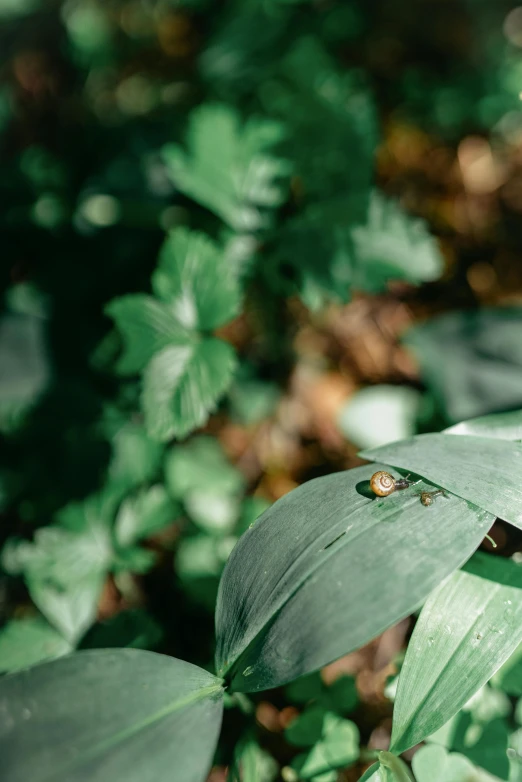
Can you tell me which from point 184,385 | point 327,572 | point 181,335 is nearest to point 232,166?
point 181,335

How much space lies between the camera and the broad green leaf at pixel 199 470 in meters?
1.20

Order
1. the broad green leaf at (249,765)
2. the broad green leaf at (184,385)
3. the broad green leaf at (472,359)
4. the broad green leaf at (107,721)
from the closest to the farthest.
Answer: the broad green leaf at (107,721) < the broad green leaf at (249,765) < the broad green leaf at (184,385) < the broad green leaf at (472,359)

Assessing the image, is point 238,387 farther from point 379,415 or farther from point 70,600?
point 70,600

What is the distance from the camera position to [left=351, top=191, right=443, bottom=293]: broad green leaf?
1.13 meters

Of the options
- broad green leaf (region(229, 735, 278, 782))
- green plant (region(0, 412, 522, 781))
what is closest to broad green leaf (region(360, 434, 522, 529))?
green plant (region(0, 412, 522, 781))

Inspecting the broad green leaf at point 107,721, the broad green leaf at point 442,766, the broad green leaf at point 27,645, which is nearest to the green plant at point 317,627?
the broad green leaf at point 107,721

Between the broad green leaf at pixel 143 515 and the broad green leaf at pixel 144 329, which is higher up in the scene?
the broad green leaf at pixel 144 329

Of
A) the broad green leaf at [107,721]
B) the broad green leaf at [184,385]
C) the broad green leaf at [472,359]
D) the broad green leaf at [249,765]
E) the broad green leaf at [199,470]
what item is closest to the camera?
the broad green leaf at [107,721]

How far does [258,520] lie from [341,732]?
1.30ft

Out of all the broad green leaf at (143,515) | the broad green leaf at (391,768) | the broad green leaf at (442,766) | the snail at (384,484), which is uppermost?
the snail at (384,484)

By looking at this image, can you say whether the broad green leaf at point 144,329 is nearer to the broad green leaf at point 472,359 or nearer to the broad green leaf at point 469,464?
the broad green leaf at point 469,464

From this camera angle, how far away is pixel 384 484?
67 centimetres

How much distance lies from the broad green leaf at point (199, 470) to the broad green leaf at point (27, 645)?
14.4 inches

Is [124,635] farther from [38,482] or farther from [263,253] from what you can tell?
[263,253]
